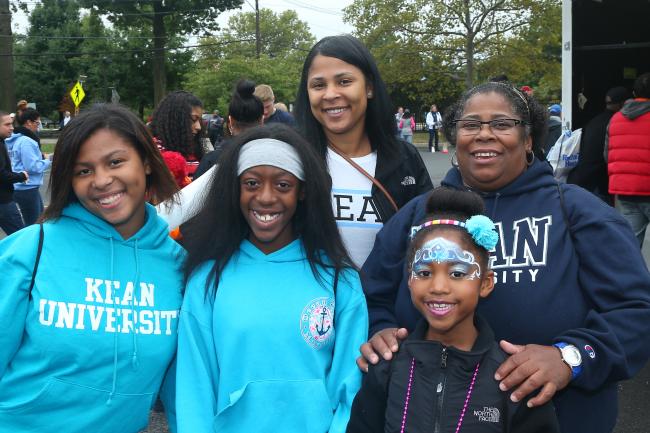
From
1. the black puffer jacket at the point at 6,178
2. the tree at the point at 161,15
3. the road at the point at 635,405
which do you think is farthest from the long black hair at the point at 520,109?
the tree at the point at 161,15

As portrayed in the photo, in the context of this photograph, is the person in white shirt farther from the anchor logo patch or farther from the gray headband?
the anchor logo patch

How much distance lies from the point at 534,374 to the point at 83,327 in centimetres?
144

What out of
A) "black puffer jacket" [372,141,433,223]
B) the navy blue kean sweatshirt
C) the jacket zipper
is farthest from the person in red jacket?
the jacket zipper

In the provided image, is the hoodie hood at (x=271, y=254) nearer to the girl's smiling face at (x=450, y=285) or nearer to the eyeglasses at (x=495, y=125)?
the girl's smiling face at (x=450, y=285)

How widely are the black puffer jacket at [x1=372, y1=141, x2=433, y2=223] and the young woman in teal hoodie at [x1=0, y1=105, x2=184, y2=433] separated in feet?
3.09

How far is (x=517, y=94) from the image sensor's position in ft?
7.66

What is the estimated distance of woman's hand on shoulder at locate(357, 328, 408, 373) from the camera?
2146mm

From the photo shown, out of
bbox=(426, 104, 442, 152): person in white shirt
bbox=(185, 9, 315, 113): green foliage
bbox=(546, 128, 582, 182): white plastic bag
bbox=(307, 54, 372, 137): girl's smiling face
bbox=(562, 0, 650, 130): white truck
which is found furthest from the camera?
bbox=(185, 9, 315, 113): green foliage

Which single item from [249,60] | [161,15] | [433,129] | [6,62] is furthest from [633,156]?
[249,60]

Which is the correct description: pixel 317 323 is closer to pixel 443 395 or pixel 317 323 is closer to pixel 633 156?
pixel 443 395

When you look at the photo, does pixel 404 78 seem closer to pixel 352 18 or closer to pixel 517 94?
pixel 352 18

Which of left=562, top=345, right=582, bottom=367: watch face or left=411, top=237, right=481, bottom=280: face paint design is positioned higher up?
left=411, top=237, right=481, bottom=280: face paint design

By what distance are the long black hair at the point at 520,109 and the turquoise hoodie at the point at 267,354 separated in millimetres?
747

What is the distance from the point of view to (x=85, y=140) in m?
2.36
